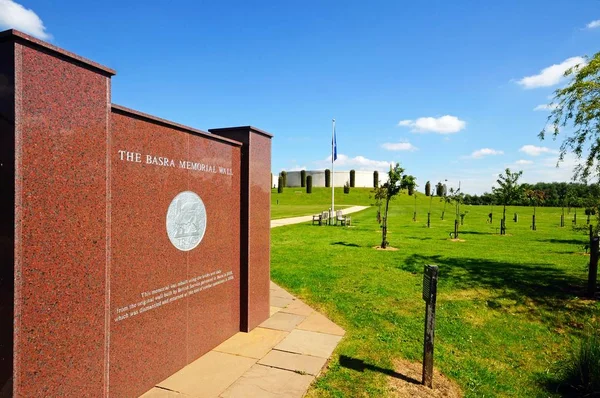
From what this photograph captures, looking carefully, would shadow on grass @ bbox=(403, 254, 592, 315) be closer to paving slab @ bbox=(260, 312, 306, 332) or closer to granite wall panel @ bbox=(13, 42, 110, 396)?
paving slab @ bbox=(260, 312, 306, 332)

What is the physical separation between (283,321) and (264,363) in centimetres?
155

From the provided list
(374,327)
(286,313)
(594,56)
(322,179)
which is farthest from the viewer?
(322,179)

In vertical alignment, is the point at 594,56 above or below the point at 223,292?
above

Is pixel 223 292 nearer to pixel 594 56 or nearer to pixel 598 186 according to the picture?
pixel 598 186

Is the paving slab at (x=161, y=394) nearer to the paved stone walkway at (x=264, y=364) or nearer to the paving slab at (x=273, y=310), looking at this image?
the paved stone walkway at (x=264, y=364)

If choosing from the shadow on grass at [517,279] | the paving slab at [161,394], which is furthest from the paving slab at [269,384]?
the shadow on grass at [517,279]

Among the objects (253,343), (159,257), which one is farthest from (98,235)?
(253,343)

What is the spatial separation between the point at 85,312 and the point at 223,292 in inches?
90.7

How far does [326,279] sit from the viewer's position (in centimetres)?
847

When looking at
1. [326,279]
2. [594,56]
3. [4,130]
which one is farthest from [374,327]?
[594,56]

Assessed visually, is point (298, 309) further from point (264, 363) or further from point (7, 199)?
point (7, 199)

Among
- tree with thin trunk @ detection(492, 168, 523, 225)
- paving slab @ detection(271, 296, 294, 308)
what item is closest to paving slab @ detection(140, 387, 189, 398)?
paving slab @ detection(271, 296, 294, 308)

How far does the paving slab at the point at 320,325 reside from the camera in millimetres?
5348

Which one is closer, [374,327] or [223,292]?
[223,292]
